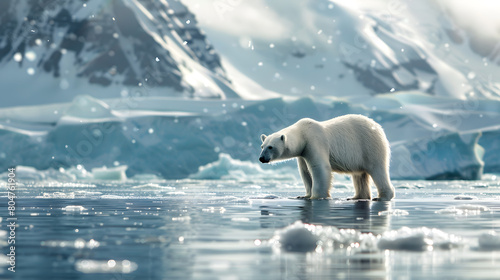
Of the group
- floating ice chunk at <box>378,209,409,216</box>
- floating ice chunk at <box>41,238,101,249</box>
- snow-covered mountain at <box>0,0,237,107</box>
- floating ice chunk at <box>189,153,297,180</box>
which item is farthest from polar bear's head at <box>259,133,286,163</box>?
snow-covered mountain at <box>0,0,237,107</box>

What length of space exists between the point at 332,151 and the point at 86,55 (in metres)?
150

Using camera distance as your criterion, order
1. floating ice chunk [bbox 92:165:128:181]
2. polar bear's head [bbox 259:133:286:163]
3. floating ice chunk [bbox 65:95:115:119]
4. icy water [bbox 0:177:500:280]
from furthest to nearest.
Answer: floating ice chunk [bbox 65:95:115:119] < floating ice chunk [bbox 92:165:128:181] < polar bear's head [bbox 259:133:286:163] < icy water [bbox 0:177:500:280]

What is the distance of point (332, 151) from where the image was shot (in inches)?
535

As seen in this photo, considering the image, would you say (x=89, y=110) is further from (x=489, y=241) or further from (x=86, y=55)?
(x=86, y=55)

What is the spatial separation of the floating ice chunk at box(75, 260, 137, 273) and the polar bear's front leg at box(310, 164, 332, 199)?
847cm


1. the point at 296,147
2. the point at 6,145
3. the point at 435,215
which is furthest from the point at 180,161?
the point at 435,215

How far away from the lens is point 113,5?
13738 cm

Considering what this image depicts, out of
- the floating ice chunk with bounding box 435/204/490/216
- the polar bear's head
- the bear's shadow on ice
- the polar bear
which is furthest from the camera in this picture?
the polar bear's head

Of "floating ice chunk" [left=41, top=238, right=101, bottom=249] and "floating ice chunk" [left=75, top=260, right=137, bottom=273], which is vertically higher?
"floating ice chunk" [left=41, top=238, right=101, bottom=249]

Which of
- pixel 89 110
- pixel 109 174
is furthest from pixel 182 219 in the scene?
pixel 89 110

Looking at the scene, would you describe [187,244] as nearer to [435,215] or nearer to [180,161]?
[435,215]

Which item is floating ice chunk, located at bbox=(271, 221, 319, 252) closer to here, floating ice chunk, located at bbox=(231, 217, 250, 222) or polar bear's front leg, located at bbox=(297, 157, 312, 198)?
floating ice chunk, located at bbox=(231, 217, 250, 222)

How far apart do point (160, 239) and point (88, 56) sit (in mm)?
157233

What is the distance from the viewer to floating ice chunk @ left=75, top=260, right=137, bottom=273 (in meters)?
4.36
